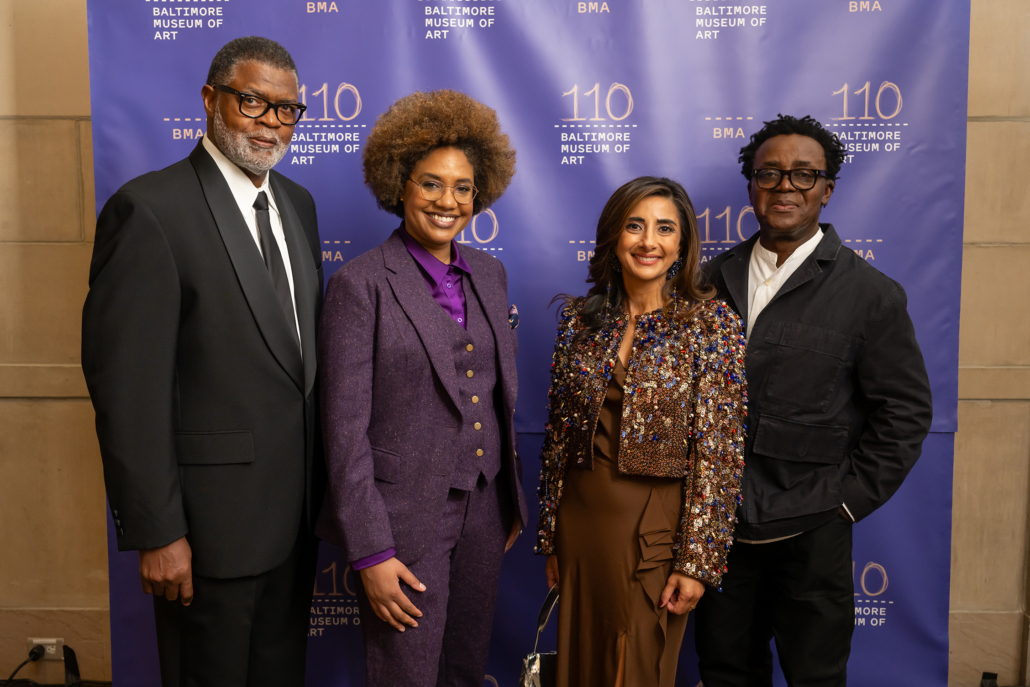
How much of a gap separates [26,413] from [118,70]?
1431 mm

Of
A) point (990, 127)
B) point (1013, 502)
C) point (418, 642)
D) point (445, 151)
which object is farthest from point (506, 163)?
point (1013, 502)

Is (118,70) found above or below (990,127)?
above

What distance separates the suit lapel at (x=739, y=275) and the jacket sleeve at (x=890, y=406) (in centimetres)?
35

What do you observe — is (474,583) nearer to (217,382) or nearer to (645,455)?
(645,455)

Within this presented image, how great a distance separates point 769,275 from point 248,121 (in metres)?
1.51

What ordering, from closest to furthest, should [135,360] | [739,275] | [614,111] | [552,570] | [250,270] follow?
[135,360] < [250,270] < [552,570] < [739,275] < [614,111]

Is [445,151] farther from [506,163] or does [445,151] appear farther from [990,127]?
[990,127]

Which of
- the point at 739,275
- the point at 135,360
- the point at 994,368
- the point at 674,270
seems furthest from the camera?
the point at 994,368

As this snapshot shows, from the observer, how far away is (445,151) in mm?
1662

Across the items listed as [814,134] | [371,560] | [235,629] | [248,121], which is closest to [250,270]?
[248,121]

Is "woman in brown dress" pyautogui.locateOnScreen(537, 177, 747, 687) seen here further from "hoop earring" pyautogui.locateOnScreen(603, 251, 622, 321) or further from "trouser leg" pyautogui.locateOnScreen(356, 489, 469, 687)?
"trouser leg" pyautogui.locateOnScreen(356, 489, 469, 687)

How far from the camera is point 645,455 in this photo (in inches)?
63.9

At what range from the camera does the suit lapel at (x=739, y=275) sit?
195 cm

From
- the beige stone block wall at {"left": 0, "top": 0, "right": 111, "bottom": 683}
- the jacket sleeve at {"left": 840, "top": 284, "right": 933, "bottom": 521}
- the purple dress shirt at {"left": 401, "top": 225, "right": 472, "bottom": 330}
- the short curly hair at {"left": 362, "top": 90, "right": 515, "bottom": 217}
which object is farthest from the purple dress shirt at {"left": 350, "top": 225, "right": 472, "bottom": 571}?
the beige stone block wall at {"left": 0, "top": 0, "right": 111, "bottom": 683}
